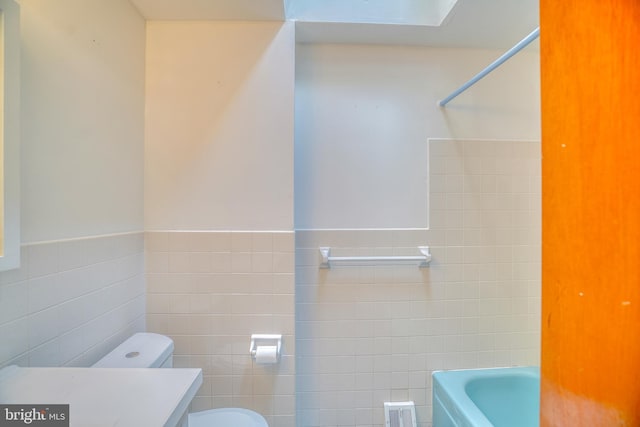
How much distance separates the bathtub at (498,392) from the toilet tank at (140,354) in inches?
58.6

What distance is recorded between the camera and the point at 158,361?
114 cm

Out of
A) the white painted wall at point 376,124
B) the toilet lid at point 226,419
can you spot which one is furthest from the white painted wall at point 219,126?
the toilet lid at point 226,419

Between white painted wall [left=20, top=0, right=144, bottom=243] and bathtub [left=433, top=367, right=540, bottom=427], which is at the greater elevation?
white painted wall [left=20, top=0, right=144, bottom=243]

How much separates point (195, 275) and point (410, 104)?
1630mm

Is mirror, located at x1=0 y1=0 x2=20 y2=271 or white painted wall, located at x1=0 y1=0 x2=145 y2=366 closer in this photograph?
mirror, located at x1=0 y1=0 x2=20 y2=271

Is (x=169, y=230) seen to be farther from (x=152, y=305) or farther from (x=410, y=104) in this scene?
(x=410, y=104)

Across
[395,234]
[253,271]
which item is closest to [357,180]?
[395,234]

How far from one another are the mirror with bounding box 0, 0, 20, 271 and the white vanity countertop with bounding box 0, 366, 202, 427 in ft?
1.07

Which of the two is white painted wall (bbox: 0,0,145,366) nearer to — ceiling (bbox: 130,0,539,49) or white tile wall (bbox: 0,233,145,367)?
white tile wall (bbox: 0,233,145,367)

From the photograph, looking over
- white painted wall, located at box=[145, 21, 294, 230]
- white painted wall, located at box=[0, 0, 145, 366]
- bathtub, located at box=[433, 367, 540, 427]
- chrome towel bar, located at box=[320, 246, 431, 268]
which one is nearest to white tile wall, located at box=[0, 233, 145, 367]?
white painted wall, located at box=[0, 0, 145, 366]

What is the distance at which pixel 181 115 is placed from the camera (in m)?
1.42

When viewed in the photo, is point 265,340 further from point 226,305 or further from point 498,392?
point 498,392

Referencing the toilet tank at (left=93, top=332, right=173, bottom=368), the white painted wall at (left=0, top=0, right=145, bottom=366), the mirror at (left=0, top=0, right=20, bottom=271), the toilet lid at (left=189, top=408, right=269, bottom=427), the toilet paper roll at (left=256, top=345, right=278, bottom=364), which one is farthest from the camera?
the toilet paper roll at (left=256, top=345, right=278, bottom=364)

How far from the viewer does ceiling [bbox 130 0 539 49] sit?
1.33m
